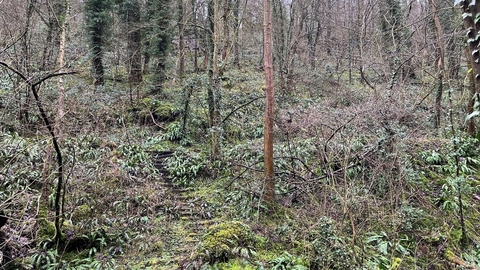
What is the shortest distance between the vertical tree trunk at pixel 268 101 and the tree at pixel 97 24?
1056 centimetres

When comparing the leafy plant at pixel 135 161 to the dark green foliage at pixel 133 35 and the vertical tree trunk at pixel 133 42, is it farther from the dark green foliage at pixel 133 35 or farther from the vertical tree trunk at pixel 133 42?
the dark green foliage at pixel 133 35

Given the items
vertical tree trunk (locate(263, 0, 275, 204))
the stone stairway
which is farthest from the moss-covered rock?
vertical tree trunk (locate(263, 0, 275, 204))

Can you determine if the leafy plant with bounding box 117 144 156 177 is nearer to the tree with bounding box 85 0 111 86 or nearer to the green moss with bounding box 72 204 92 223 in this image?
the green moss with bounding box 72 204 92 223

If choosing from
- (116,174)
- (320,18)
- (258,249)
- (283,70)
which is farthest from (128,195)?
(320,18)

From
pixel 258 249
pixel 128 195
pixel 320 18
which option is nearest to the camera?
pixel 258 249

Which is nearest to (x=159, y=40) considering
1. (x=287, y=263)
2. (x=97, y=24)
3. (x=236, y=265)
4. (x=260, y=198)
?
(x=97, y=24)

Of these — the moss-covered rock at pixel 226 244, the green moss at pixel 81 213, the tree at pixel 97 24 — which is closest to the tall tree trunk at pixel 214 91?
the green moss at pixel 81 213

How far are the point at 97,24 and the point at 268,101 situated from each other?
464 inches

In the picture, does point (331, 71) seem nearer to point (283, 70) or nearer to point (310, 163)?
point (283, 70)

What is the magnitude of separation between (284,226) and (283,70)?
480 inches

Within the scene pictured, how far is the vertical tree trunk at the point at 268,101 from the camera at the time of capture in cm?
695

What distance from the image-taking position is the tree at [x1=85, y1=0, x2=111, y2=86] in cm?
1460

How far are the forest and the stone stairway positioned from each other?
0.05 meters

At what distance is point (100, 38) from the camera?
15.0 meters
